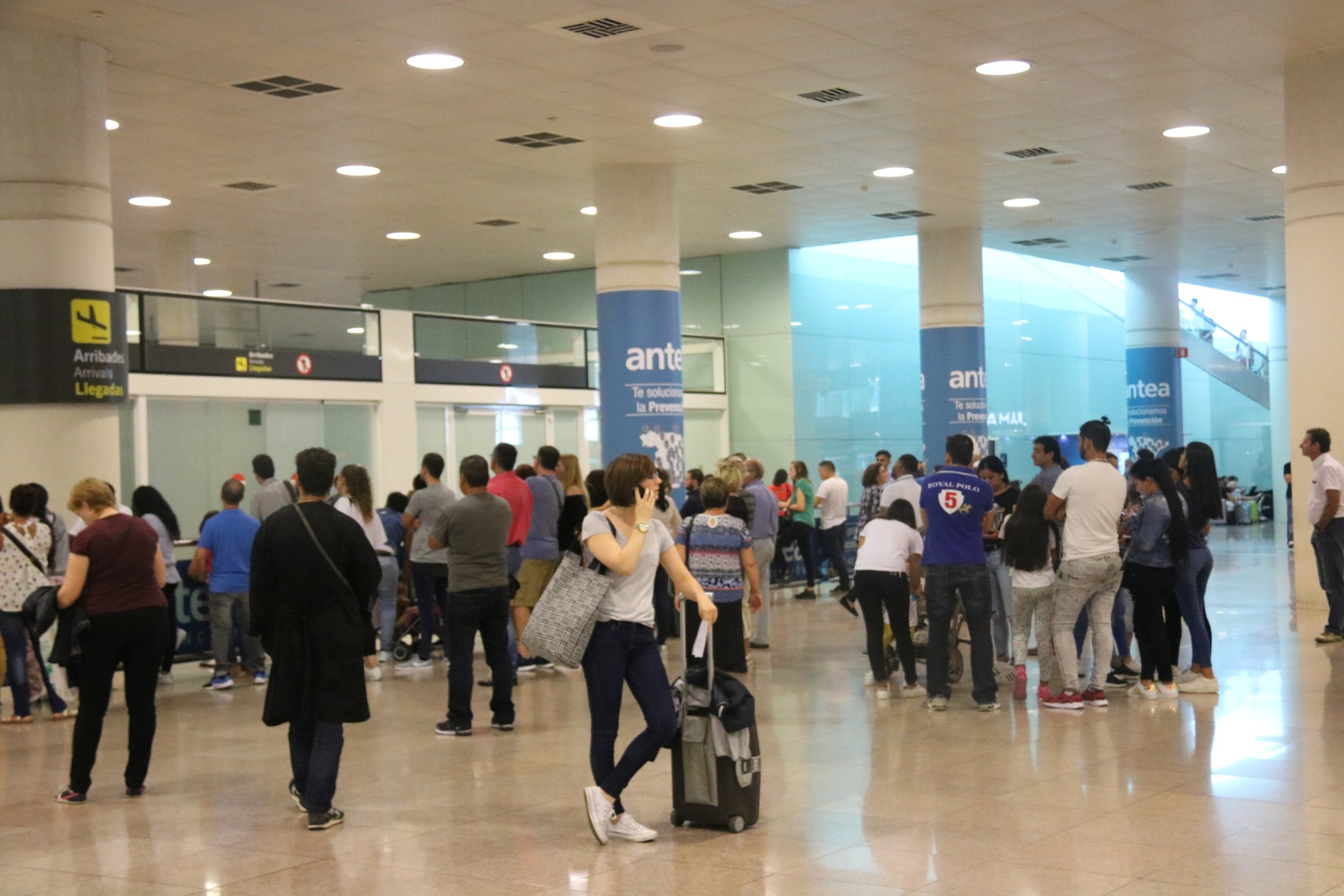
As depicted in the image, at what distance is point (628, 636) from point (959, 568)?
12.3 feet

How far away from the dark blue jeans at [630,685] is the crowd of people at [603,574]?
10mm

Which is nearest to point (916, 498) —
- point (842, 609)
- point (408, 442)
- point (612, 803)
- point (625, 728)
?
point (842, 609)

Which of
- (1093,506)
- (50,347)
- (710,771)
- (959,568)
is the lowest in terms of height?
(710,771)

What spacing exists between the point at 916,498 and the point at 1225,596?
15.7 ft

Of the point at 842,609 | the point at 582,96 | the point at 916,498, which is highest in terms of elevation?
the point at 582,96

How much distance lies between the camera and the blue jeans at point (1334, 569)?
1187 centimetres

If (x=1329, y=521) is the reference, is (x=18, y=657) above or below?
below

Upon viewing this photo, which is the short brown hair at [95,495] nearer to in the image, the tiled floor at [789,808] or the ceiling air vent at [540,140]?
the tiled floor at [789,808]

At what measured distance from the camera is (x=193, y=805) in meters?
7.09

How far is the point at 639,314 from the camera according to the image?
50.7 ft

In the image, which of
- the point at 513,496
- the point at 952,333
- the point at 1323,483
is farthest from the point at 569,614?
the point at 952,333

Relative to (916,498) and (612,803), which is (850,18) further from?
(612,803)

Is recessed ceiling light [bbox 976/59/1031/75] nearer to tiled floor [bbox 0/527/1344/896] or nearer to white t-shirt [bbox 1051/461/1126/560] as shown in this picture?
white t-shirt [bbox 1051/461/1126/560]

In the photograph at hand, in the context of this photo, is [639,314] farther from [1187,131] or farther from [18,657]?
[18,657]
